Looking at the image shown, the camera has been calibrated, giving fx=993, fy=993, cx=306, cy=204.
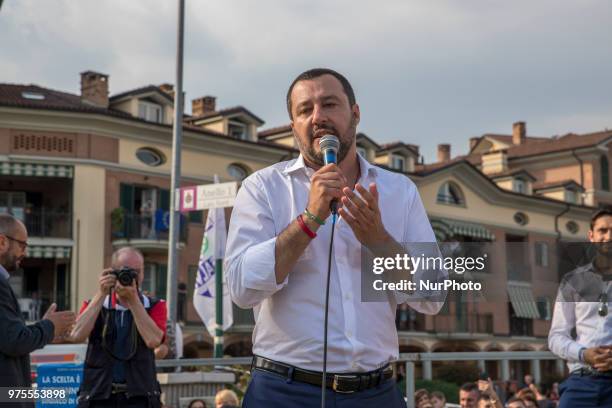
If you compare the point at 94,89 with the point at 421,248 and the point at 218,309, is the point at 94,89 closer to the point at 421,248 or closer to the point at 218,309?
the point at 218,309

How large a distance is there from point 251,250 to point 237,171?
38.0 m

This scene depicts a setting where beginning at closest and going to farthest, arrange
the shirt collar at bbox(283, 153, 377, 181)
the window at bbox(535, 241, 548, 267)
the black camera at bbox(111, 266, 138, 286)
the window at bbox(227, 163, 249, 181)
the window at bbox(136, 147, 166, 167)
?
the shirt collar at bbox(283, 153, 377, 181) < the window at bbox(535, 241, 548, 267) < the black camera at bbox(111, 266, 138, 286) < the window at bbox(136, 147, 166, 167) < the window at bbox(227, 163, 249, 181)

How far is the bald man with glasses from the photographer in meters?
5.38

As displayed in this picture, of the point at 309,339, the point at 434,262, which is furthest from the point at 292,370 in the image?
the point at 434,262

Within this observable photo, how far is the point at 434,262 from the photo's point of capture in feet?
11.5

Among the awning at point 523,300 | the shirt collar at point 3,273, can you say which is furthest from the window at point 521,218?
the awning at point 523,300

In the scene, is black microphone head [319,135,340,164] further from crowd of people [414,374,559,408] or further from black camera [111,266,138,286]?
crowd of people [414,374,559,408]

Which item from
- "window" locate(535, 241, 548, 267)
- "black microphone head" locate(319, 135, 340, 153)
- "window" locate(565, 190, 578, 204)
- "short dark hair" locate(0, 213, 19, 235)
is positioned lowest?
"window" locate(535, 241, 548, 267)

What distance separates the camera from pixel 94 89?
127ft

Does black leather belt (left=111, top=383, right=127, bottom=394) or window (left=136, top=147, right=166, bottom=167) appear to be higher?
window (left=136, top=147, right=166, bottom=167)

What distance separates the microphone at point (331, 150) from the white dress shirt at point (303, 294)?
0.71 feet

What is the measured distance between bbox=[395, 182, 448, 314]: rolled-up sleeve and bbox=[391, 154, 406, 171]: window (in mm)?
45189

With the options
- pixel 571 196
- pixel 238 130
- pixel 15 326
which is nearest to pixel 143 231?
pixel 238 130

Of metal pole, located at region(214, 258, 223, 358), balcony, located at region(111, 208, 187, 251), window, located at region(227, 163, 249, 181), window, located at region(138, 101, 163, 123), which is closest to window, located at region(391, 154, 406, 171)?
window, located at region(227, 163, 249, 181)
